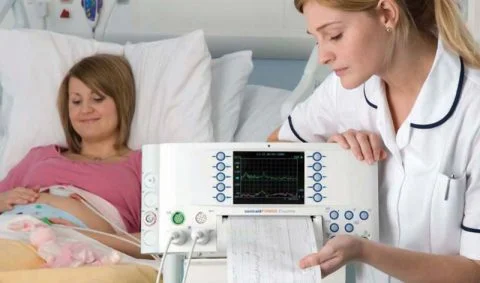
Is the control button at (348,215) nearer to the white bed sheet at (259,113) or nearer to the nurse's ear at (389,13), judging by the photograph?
the nurse's ear at (389,13)

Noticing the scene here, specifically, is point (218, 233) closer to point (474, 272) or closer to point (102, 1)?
point (474, 272)

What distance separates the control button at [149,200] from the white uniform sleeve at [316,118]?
44cm

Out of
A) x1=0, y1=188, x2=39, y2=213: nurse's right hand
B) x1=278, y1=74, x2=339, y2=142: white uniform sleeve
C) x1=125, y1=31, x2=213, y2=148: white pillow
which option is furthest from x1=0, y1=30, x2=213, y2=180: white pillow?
x1=278, y1=74, x2=339, y2=142: white uniform sleeve

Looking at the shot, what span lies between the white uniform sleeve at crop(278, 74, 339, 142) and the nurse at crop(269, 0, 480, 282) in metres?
0.16

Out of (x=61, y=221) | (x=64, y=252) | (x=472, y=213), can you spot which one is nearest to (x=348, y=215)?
(x=472, y=213)

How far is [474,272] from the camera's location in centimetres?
161

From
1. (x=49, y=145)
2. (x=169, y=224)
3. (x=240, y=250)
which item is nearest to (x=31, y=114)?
(x=49, y=145)

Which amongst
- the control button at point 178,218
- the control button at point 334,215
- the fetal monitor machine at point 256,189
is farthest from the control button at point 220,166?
the control button at point 334,215

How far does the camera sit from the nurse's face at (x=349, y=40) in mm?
1580

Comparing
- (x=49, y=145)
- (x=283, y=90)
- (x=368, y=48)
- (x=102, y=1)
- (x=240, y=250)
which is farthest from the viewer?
(x=102, y=1)

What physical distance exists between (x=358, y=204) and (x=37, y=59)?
5.05ft

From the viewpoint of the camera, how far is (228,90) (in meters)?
2.80

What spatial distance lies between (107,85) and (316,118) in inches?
38.4

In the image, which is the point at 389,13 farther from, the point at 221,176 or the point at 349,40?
the point at 221,176
